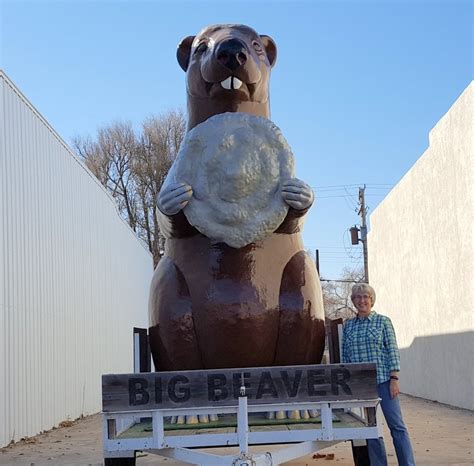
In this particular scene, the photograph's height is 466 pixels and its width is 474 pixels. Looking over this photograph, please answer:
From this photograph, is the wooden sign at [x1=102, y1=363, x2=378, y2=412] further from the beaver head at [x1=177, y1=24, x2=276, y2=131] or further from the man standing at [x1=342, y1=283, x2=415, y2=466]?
the beaver head at [x1=177, y1=24, x2=276, y2=131]

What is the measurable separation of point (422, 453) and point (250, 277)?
3.71 meters

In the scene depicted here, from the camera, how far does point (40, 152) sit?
408 inches

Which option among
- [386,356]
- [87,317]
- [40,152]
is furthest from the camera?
[87,317]

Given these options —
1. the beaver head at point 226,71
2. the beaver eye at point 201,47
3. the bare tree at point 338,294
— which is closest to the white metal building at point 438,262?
the beaver head at point 226,71

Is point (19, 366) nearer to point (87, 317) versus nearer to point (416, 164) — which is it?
point (87, 317)

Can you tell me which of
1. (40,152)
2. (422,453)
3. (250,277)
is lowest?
(422,453)

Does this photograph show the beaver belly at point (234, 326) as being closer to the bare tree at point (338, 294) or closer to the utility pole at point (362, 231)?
the utility pole at point (362, 231)

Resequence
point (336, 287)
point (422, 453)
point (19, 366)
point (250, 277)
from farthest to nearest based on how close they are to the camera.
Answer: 1. point (336, 287)
2. point (19, 366)
3. point (422, 453)
4. point (250, 277)

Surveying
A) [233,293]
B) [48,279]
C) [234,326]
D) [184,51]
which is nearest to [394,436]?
[234,326]

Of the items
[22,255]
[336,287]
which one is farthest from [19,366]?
[336,287]

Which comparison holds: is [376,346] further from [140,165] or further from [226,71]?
[140,165]

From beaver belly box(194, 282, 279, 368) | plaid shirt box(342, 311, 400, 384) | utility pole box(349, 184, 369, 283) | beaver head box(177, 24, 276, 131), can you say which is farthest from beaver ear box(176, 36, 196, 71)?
utility pole box(349, 184, 369, 283)

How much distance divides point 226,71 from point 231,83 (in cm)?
10

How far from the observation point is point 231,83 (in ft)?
14.5
